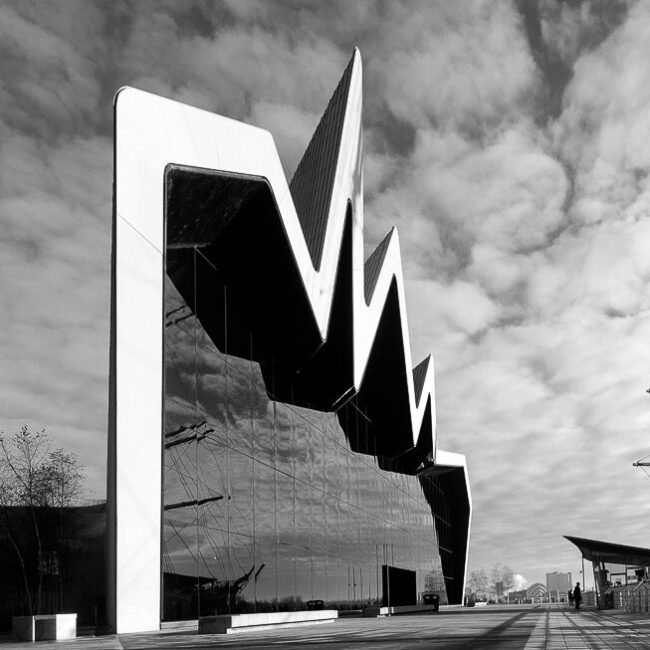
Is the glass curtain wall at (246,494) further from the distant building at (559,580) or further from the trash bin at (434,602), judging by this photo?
the distant building at (559,580)

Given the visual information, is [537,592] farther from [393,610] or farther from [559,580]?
[393,610]

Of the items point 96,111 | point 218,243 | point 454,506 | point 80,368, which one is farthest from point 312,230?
Answer: point 454,506

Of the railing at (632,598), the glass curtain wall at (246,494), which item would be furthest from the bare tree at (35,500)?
the railing at (632,598)

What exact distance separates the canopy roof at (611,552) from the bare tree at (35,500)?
99.9ft

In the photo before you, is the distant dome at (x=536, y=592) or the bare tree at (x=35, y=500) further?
the distant dome at (x=536, y=592)

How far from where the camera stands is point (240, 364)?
832 inches

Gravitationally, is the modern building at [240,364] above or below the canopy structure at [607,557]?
above

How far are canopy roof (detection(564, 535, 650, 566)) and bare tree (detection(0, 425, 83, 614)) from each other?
30.4m

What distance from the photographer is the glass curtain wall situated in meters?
17.1

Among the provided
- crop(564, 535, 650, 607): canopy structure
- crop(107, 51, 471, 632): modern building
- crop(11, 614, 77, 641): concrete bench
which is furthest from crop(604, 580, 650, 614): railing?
crop(11, 614, 77, 641): concrete bench

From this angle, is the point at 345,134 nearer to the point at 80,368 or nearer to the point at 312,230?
the point at 312,230

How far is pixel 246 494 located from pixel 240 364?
3.04 m

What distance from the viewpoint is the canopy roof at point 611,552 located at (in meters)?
41.0

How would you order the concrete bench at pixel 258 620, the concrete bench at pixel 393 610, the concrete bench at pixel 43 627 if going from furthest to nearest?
the concrete bench at pixel 393 610 → the concrete bench at pixel 258 620 → the concrete bench at pixel 43 627
